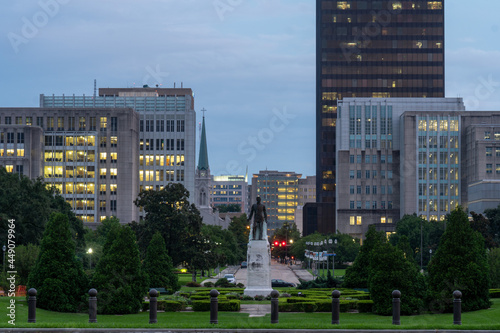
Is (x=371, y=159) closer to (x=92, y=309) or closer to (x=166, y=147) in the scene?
(x=166, y=147)

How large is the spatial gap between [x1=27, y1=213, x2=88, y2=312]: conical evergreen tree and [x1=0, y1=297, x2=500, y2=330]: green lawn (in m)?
0.91

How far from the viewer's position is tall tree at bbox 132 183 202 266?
8138cm

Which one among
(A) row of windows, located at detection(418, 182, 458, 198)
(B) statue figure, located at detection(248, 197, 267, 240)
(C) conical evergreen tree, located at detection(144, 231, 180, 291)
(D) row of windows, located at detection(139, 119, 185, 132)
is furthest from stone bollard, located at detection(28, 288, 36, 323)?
(D) row of windows, located at detection(139, 119, 185, 132)

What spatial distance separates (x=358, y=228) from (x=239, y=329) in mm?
156033

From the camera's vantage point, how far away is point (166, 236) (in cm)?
8156

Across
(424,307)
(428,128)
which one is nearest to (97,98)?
(428,128)

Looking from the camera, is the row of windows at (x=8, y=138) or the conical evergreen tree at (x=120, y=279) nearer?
the conical evergreen tree at (x=120, y=279)

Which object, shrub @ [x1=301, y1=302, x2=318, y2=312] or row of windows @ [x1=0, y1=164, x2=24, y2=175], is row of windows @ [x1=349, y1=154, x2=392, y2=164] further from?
shrub @ [x1=301, y1=302, x2=318, y2=312]

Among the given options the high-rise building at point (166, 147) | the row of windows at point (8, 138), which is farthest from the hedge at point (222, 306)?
the high-rise building at point (166, 147)

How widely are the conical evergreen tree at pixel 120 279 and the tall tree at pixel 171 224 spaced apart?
139 feet

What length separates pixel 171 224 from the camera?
81875 millimetres

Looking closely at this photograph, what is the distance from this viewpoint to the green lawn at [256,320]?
28000 mm

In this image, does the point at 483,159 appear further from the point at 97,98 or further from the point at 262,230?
the point at 262,230

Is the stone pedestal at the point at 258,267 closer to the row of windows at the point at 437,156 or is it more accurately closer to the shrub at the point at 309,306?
the shrub at the point at 309,306
